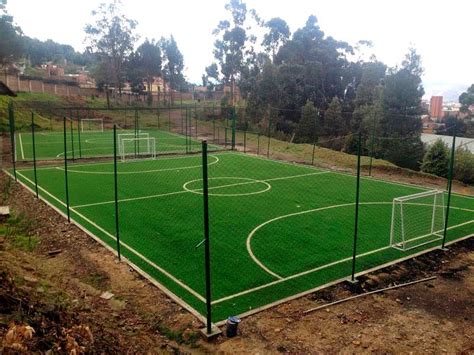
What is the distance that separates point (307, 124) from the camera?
31.3 metres

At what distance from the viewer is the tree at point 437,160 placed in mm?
18844

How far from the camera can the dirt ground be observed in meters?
4.24

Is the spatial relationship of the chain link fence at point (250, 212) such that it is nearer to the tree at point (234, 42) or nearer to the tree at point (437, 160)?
the tree at point (437, 160)

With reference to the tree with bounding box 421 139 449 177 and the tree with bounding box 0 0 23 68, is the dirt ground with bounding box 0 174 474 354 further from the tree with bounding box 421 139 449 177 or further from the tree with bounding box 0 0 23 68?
the tree with bounding box 0 0 23 68

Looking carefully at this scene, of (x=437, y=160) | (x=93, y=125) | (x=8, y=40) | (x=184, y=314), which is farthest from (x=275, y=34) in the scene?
(x=184, y=314)

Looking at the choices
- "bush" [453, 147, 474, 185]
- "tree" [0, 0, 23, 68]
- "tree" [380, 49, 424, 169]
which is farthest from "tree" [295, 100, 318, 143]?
"tree" [0, 0, 23, 68]

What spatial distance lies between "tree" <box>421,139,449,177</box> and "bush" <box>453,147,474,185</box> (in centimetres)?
75

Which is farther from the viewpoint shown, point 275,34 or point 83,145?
point 275,34

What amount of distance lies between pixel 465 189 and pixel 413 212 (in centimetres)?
534

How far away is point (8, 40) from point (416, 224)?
42.3 metres

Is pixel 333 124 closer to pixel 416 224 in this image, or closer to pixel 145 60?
pixel 416 224

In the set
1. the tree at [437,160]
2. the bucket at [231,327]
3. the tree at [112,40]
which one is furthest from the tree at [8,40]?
the bucket at [231,327]

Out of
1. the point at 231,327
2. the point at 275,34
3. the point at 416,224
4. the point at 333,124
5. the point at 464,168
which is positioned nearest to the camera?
the point at 231,327

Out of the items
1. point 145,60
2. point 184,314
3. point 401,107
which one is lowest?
point 184,314
